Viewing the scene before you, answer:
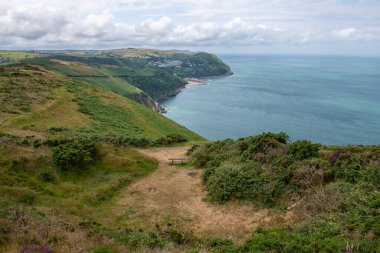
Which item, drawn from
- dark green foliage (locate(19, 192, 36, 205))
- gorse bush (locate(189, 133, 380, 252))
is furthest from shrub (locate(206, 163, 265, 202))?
dark green foliage (locate(19, 192, 36, 205))

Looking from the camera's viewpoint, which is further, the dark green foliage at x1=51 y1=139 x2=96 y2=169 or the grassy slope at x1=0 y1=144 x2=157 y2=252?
the dark green foliage at x1=51 y1=139 x2=96 y2=169

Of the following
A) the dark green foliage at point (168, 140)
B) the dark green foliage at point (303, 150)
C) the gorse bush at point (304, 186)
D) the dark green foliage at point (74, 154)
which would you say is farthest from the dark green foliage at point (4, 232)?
the dark green foliage at point (168, 140)

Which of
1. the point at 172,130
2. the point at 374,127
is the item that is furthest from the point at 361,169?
the point at 374,127

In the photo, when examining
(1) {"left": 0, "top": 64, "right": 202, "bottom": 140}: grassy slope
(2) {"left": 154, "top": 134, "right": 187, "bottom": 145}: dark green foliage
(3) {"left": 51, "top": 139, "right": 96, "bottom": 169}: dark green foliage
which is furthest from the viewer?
(1) {"left": 0, "top": 64, "right": 202, "bottom": 140}: grassy slope

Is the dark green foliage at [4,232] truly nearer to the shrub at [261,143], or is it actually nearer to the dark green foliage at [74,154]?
the dark green foliage at [74,154]

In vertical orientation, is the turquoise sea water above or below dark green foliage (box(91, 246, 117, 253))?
below

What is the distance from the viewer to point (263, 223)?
52.8ft

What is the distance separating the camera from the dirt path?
16281mm

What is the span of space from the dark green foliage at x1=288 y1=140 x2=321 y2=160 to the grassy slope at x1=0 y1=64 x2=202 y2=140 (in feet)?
74.4

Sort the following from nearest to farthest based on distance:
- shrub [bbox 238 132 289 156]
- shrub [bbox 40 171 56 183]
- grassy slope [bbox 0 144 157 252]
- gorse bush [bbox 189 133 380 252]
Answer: grassy slope [bbox 0 144 157 252], gorse bush [bbox 189 133 380 252], shrub [bbox 40 171 56 183], shrub [bbox 238 132 289 156]

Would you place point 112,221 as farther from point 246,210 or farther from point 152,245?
point 246,210

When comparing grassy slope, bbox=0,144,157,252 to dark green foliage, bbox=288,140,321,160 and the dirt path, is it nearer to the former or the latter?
the dirt path

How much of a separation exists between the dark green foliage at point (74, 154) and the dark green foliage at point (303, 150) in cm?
1343

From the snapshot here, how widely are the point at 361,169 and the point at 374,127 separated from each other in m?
83.7
